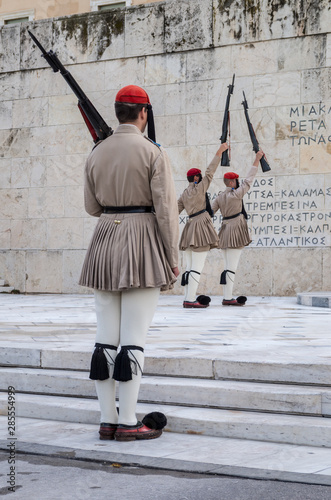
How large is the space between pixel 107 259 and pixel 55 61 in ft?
12.7

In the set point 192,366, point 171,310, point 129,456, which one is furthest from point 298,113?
point 129,456

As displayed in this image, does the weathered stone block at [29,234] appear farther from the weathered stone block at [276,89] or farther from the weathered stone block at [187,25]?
the weathered stone block at [276,89]

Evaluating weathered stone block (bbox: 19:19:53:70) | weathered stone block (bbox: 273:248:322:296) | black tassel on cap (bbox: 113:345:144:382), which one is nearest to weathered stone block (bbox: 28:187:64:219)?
weathered stone block (bbox: 19:19:53:70)

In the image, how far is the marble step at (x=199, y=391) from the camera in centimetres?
407

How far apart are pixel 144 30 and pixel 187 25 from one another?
0.85m

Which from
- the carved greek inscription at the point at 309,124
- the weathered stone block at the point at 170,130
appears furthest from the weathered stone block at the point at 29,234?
the carved greek inscription at the point at 309,124

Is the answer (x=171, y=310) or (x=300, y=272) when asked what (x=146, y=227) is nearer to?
(x=171, y=310)

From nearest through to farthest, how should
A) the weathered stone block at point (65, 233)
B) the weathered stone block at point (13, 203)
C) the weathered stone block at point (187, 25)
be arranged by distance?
the weathered stone block at point (187, 25)
the weathered stone block at point (65, 233)
the weathered stone block at point (13, 203)

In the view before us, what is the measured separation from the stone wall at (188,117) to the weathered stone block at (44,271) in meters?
0.02

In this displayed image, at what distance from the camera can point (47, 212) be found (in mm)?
13820

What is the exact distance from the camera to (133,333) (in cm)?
375

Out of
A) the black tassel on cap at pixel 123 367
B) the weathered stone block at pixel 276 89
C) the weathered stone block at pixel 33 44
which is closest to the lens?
the black tassel on cap at pixel 123 367

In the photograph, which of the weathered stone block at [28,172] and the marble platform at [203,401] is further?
the weathered stone block at [28,172]

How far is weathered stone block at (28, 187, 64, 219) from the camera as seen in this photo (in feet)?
45.1
